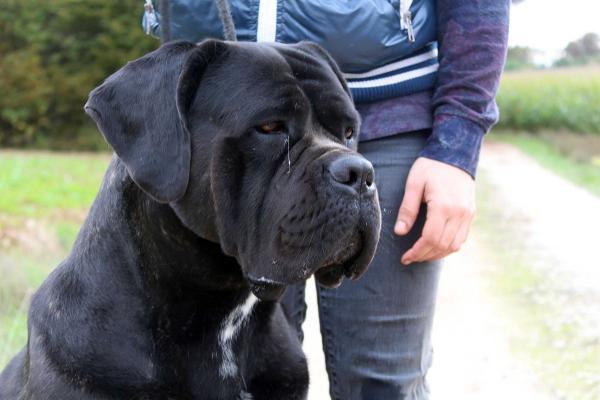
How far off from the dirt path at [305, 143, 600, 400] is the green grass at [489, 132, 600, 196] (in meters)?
0.55

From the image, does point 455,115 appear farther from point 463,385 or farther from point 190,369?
point 463,385

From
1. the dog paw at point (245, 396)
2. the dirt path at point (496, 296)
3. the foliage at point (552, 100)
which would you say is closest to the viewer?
the dog paw at point (245, 396)

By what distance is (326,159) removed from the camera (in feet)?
8.07

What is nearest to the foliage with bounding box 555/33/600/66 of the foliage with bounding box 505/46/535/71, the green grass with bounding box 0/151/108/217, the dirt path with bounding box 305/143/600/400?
the foliage with bounding box 505/46/535/71

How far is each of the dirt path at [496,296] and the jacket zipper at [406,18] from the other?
2.76 meters

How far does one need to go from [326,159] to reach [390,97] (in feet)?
1.72

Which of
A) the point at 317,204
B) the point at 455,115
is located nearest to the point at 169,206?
the point at 317,204

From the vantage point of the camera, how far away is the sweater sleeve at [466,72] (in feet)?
9.02

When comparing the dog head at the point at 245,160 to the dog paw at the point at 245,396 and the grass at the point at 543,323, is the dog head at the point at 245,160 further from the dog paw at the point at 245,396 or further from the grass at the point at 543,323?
the grass at the point at 543,323

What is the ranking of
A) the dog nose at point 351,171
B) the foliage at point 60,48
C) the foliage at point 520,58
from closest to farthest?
the dog nose at point 351,171, the foliage at point 60,48, the foliage at point 520,58

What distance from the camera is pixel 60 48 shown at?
1797 centimetres

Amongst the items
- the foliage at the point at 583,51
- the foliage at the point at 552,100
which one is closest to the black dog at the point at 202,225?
the foliage at the point at 552,100

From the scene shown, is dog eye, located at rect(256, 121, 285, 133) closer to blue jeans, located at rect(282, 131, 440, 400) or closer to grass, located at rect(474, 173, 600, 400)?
blue jeans, located at rect(282, 131, 440, 400)

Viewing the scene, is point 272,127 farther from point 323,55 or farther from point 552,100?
point 552,100
